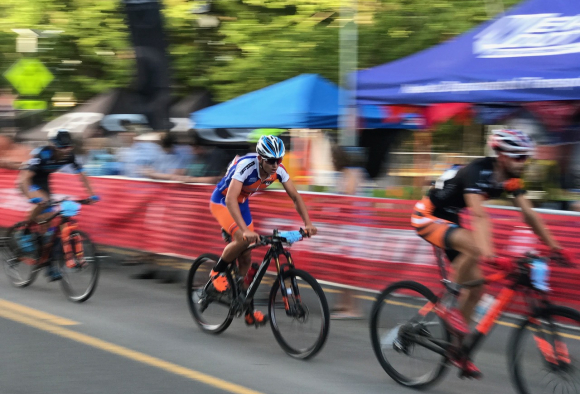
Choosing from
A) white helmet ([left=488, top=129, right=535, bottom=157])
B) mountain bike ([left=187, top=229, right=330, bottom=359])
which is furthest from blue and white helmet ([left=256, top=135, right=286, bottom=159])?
white helmet ([left=488, top=129, right=535, bottom=157])

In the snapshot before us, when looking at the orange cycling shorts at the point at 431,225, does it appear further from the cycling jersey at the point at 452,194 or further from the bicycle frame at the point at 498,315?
the bicycle frame at the point at 498,315

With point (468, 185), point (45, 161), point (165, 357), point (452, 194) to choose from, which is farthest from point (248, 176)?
point (45, 161)

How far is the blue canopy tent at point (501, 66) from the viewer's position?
8.05m

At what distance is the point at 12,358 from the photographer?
602cm

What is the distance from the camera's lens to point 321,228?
818 centimetres

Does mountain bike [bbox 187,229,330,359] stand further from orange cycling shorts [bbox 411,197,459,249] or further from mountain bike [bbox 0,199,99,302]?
mountain bike [bbox 0,199,99,302]

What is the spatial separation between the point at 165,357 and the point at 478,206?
278 cm

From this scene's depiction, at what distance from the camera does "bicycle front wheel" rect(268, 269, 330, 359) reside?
5941mm

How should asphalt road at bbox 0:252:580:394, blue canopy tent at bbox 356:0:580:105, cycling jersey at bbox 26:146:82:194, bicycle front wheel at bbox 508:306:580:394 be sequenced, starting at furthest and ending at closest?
cycling jersey at bbox 26:146:82:194
blue canopy tent at bbox 356:0:580:105
asphalt road at bbox 0:252:580:394
bicycle front wheel at bbox 508:306:580:394

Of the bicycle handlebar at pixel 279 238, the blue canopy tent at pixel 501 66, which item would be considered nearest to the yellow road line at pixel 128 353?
the bicycle handlebar at pixel 279 238

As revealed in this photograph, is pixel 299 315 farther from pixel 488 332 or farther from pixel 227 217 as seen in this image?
pixel 488 332

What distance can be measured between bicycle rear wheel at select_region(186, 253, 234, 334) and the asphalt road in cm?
12

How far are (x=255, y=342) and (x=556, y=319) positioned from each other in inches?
115

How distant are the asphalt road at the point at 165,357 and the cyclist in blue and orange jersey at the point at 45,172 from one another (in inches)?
25.1
